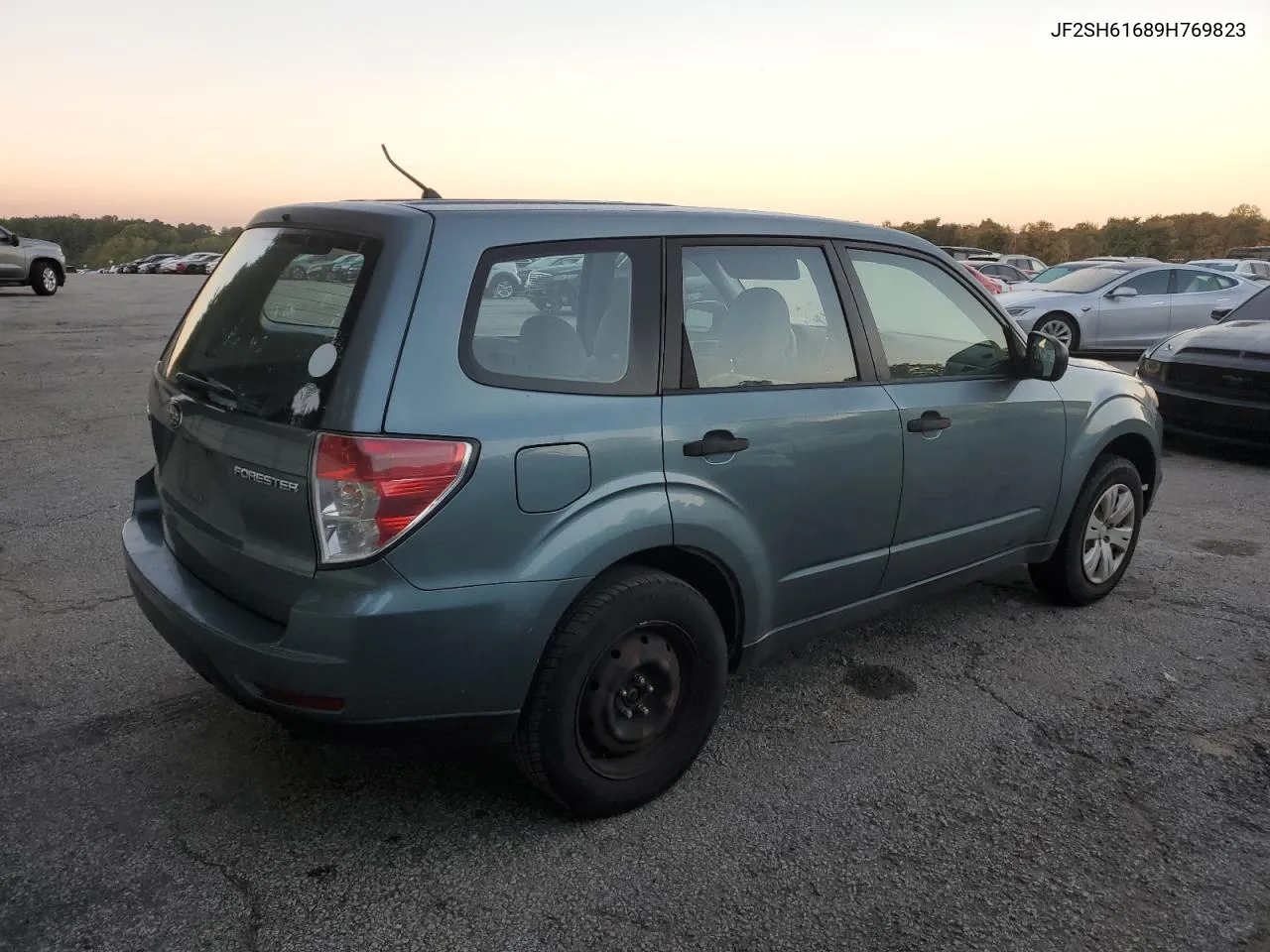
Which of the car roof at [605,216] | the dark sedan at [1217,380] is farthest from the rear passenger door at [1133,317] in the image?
the car roof at [605,216]

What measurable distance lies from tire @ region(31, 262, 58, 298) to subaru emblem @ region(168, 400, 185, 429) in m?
21.0

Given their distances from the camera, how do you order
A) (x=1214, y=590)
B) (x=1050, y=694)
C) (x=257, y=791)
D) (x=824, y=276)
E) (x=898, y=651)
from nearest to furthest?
(x=257, y=791) → (x=824, y=276) → (x=1050, y=694) → (x=898, y=651) → (x=1214, y=590)

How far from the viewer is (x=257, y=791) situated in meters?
2.93

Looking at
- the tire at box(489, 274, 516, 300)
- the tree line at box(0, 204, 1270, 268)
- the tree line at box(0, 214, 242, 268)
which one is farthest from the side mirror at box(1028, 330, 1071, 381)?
the tree line at box(0, 214, 242, 268)

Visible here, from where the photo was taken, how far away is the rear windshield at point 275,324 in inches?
97.0

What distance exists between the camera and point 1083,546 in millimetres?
4457

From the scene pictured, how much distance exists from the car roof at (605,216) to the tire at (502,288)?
0.15 meters

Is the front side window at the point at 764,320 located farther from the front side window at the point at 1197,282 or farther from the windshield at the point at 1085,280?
the front side window at the point at 1197,282

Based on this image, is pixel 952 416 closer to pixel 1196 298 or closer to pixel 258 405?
pixel 258 405

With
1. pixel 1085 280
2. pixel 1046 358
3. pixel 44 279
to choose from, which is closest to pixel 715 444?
pixel 1046 358

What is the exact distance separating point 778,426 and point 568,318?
0.75 metres

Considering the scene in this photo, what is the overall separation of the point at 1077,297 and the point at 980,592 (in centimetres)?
1138

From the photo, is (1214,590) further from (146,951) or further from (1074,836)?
(146,951)

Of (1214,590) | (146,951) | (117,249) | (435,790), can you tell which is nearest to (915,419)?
(435,790)
